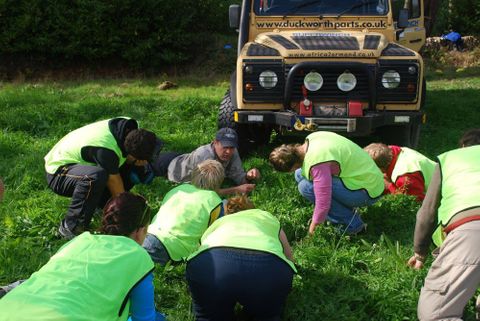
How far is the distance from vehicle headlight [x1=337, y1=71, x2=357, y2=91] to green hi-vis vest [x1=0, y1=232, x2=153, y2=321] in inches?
143

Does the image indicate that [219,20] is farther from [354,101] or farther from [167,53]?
[354,101]

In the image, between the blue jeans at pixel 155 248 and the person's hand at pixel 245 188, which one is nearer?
the blue jeans at pixel 155 248

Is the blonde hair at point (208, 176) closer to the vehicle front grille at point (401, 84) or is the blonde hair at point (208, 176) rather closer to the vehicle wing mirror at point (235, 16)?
the vehicle front grille at point (401, 84)

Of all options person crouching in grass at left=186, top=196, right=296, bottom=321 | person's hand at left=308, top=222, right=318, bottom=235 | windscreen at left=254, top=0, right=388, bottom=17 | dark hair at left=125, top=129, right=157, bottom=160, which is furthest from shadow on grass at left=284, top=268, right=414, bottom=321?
windscreen at left=254, top=0, right=388, bottom=17

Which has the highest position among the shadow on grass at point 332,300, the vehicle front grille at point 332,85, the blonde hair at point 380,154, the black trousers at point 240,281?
the vehicle front grille at point 332,85

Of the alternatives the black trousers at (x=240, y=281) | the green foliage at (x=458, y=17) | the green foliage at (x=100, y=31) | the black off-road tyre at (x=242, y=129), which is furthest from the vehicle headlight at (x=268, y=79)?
the green foliage at (x=458, y=17)

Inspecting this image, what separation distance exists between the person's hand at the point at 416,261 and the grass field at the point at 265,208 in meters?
0.04

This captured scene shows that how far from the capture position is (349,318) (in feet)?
10.5

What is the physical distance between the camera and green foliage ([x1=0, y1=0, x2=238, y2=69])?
14.4 meters

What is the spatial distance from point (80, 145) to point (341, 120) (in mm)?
2569

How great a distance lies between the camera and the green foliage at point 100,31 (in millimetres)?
14430

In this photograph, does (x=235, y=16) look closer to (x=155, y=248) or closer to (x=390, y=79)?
(x=390, y=79)

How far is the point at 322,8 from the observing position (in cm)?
662

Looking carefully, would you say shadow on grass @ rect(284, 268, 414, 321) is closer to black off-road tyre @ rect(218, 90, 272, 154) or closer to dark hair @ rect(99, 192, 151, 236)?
dark hair @ rect(99, 192, 151, 236)
